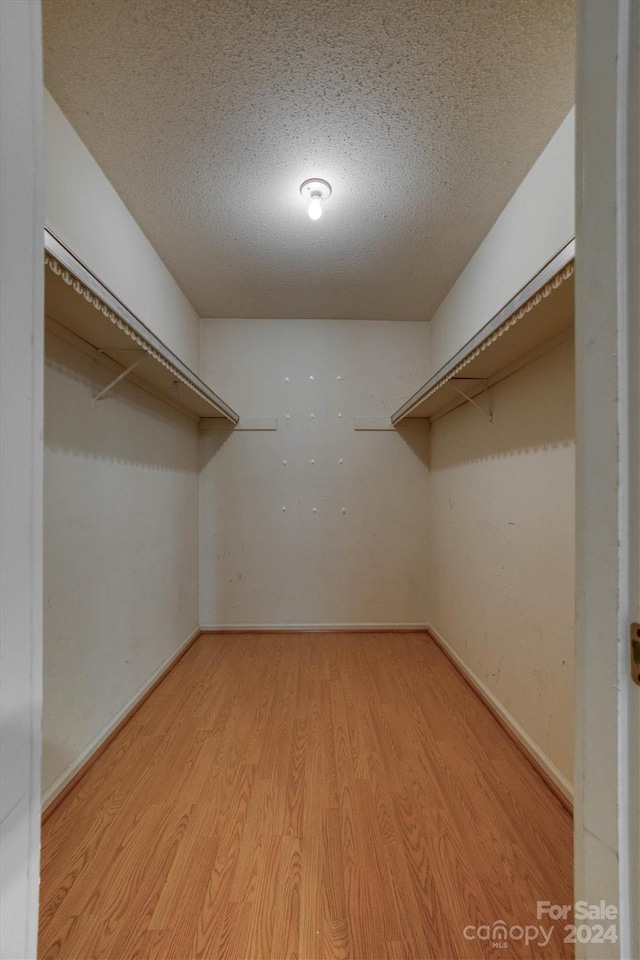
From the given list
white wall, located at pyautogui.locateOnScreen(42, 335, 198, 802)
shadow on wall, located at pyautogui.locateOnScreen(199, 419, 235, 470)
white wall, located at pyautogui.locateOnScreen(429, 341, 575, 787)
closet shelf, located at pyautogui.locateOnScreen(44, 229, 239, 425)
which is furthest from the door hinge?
shadow on wall, located at pyautogui.locateOnScreen(199, 419, 235, 470)

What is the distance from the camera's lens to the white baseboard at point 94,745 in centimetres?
147

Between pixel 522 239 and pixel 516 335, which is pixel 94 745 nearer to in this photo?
pixel 516 335

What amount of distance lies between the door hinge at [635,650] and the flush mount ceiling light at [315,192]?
6.70 ft

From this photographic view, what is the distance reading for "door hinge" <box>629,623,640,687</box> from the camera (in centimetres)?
47

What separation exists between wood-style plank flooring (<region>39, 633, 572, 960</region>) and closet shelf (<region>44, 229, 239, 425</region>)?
5.58 feet

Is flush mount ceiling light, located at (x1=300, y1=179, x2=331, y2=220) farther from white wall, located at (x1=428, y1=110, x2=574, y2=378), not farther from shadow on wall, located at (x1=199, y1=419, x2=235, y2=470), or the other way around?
shadow on wall, located at (x1=199, y1=419, x2=235, y2=470)

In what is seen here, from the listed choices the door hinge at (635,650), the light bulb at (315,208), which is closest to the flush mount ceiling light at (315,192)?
the light bulb at (315,208)

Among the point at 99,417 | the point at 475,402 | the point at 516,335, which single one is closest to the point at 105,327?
the point at 99,417

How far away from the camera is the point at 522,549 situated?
1846mm

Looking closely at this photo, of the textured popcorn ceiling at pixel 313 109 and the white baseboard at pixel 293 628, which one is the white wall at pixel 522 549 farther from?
the textured popcorn ceiling at pixel 313 109

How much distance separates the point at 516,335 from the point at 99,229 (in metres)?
1.87

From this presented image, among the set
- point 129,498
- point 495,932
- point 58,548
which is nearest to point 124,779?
point 58,548

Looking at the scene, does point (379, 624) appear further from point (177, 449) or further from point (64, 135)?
point (64, 135)

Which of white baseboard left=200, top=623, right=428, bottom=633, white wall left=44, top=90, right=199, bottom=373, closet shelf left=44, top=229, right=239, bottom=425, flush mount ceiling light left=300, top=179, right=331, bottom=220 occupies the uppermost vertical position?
flush mount ceiling light left=300, top=179, right=331, bottom=220
